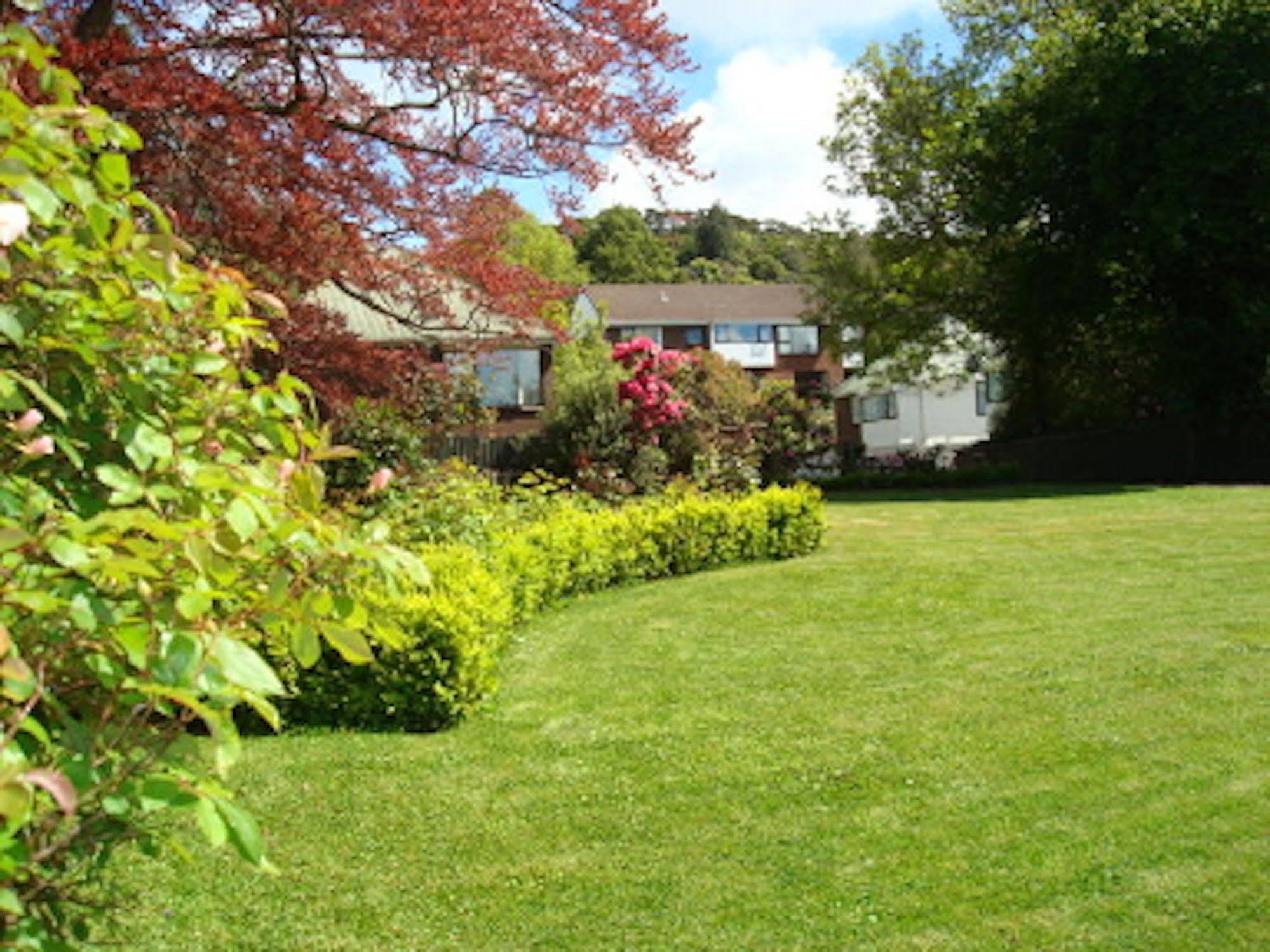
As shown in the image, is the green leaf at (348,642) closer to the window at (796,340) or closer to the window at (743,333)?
the window at (743,333)

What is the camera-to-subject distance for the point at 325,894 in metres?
4.26

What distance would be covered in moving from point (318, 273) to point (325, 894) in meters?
4.60

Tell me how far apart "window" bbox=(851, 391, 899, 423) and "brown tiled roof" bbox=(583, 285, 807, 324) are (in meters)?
7.48

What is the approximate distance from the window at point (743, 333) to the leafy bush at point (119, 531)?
60.2 meters

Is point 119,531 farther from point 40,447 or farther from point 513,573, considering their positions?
point 513,573

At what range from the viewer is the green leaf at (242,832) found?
5.59ft

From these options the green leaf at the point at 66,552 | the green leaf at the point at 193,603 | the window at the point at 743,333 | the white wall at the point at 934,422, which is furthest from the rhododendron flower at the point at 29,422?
the window at the point at 743,333

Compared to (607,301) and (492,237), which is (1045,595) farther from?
(607,301)

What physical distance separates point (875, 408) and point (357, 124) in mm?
47480

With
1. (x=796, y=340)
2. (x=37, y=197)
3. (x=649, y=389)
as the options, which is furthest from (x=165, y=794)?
(x=796, y=340)

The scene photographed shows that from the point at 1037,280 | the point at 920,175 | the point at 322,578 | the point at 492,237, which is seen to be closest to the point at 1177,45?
the point at 1037,280

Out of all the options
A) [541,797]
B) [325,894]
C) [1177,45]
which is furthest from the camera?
[1177,45]

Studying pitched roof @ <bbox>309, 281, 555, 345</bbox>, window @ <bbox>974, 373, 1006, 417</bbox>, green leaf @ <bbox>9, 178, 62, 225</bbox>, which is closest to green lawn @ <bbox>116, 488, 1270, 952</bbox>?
green leaf @ <bbox>9, 178, 62, 225</bbox>

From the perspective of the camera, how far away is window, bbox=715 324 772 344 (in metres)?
62.1
